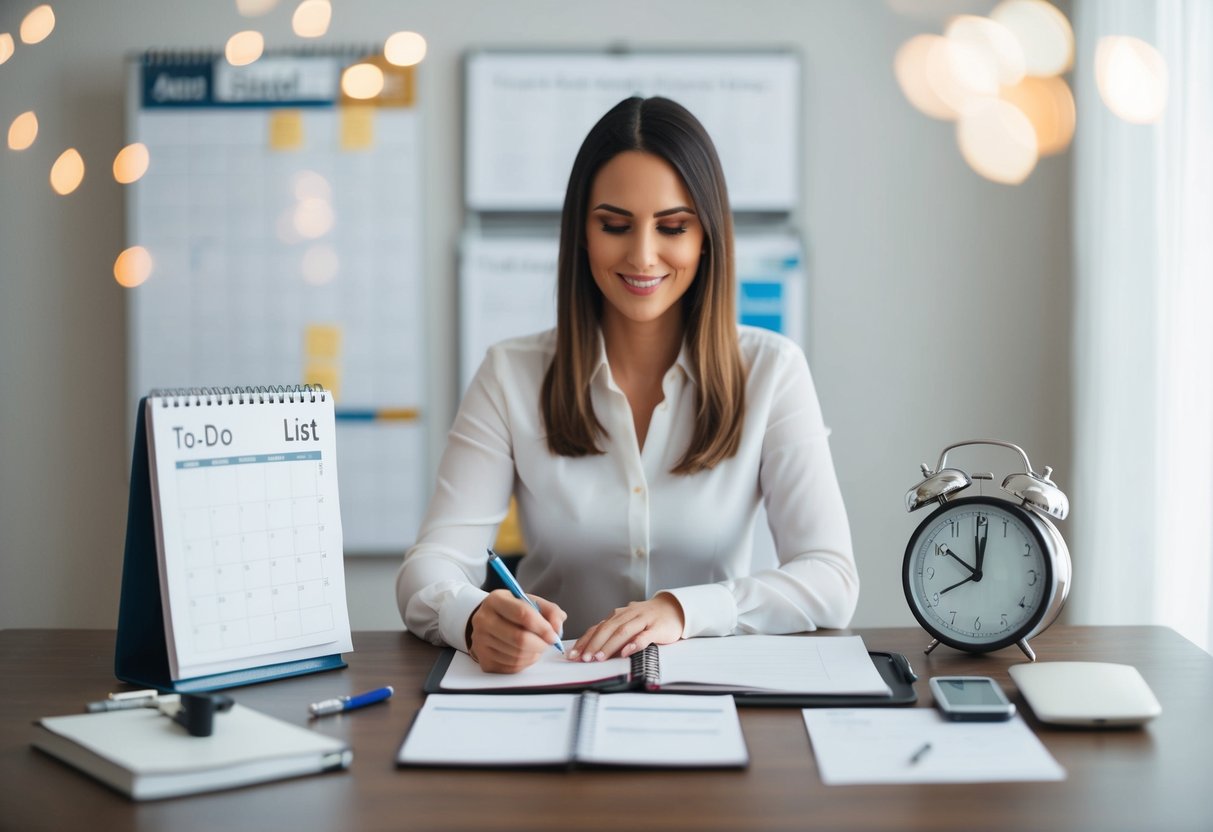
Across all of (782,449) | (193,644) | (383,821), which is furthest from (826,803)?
(782,449)

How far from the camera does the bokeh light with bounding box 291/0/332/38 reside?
2.71m

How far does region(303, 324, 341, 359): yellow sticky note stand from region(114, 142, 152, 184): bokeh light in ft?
1.82

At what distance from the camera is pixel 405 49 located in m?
2.69

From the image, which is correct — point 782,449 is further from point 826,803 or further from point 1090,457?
point 1090,457

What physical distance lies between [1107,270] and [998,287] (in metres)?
0.30

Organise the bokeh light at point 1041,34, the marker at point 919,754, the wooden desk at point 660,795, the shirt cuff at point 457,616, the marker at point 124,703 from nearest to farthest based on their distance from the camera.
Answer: the wooden desk at point 660,795, the marker at point 919,754, the marker at point 124,703, the shirt cuff at point 457,616, the bokeh light at point 1041,34

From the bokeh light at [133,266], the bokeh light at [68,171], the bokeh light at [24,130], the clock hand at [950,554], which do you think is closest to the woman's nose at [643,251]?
the clock hand at [950,554]

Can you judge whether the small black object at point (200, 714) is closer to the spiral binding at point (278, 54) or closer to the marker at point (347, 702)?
the marker at point (347, 702)

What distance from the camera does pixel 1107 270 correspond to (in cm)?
246

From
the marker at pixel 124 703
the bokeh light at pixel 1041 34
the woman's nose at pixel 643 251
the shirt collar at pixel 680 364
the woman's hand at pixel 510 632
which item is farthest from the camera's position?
the bokeh light at pixel 1041 34

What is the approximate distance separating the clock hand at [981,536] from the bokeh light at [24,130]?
2.49 metres

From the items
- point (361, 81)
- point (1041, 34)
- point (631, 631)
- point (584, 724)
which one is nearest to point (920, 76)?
point (1041, 34)

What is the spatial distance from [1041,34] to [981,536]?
5.97 ft

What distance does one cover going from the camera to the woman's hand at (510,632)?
1.21 m
